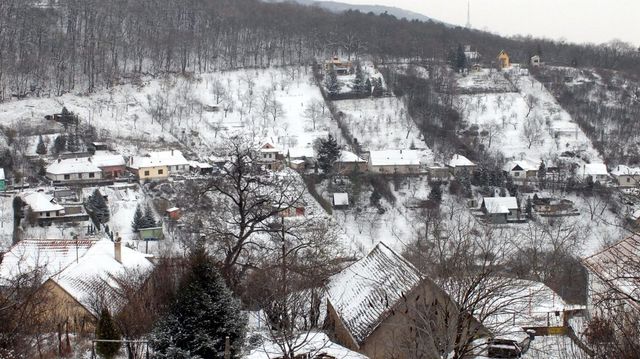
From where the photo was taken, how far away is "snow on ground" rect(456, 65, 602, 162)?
48406mm

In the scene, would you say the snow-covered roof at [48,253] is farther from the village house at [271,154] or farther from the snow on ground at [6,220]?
the village house at [271,154]

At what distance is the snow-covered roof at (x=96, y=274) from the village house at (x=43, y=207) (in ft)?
48.7

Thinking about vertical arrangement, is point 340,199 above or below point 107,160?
below

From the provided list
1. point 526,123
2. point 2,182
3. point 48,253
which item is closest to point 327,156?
point 2,182

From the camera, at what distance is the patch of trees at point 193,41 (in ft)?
191

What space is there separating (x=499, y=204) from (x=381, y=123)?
17.2 metres

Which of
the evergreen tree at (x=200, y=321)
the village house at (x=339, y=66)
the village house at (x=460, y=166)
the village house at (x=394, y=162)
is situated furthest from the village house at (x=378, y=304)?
the village house at (x=339, y=66)

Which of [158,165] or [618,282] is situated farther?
[158,165]

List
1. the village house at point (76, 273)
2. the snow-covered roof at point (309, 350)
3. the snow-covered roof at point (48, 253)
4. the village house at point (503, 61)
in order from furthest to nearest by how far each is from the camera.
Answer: the village house at point (503, 61)
the snow-covered roof at point (48, 253)
the village house at point (76, 273)
the snow-covered roof at point (309, 350)

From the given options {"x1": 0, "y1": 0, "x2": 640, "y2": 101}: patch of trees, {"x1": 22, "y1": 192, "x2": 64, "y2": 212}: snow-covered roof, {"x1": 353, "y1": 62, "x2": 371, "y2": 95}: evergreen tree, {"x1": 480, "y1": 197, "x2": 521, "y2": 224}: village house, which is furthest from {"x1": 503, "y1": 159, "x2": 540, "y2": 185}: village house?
{"x1": 0, "y1": 0, "x2": 640, "y2": 101}: patch of trees

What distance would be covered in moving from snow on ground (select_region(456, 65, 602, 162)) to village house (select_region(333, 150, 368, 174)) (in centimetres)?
1082

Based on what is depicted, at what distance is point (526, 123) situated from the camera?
52.2 meters

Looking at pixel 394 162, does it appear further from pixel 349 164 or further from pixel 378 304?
pixel 378 304

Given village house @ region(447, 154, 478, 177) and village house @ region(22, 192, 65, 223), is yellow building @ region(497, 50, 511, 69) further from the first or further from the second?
village house @ region(22, 192, 65, 223)
